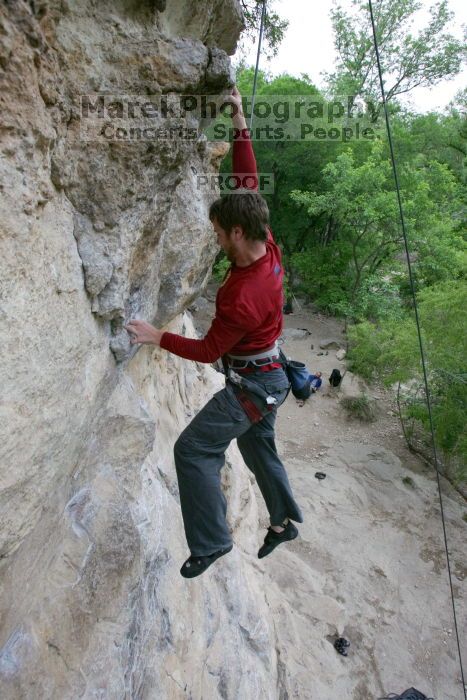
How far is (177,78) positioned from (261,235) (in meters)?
0.96

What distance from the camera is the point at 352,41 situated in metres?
20.4

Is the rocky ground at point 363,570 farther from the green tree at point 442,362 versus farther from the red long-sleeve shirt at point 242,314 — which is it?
the red long-sleeve shirt at point 242,314

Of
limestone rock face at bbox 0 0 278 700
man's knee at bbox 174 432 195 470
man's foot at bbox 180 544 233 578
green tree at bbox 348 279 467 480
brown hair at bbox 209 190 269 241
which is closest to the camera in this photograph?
limestone rock face at bbox 0 0 278 700

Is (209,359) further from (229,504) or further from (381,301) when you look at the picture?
(381,301)

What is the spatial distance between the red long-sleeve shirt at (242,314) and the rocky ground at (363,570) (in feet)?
14.9

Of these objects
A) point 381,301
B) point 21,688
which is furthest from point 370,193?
point 21,688

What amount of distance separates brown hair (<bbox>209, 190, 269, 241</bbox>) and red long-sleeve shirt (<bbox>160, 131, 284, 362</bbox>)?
0.19m

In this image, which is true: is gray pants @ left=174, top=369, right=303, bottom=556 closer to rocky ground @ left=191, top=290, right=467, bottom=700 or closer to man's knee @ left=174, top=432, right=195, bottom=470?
man's knee @ left=174, top=432, right=195, bottom=470

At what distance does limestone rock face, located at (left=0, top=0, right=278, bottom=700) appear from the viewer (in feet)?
5.90

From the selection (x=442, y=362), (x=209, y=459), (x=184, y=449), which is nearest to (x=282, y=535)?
(x=209, y=459)

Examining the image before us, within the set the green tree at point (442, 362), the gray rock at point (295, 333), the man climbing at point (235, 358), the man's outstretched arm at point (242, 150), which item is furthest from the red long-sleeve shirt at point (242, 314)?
A: the gray rock at point (295, 333)

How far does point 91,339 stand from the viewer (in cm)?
244

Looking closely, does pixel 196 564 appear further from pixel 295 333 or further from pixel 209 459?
pixel 295 333

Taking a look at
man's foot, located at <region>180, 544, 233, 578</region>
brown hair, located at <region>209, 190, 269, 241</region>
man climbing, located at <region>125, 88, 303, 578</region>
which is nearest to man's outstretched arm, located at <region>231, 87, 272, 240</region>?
man climbing, located at <region>125, 88, 303, 578</region>
